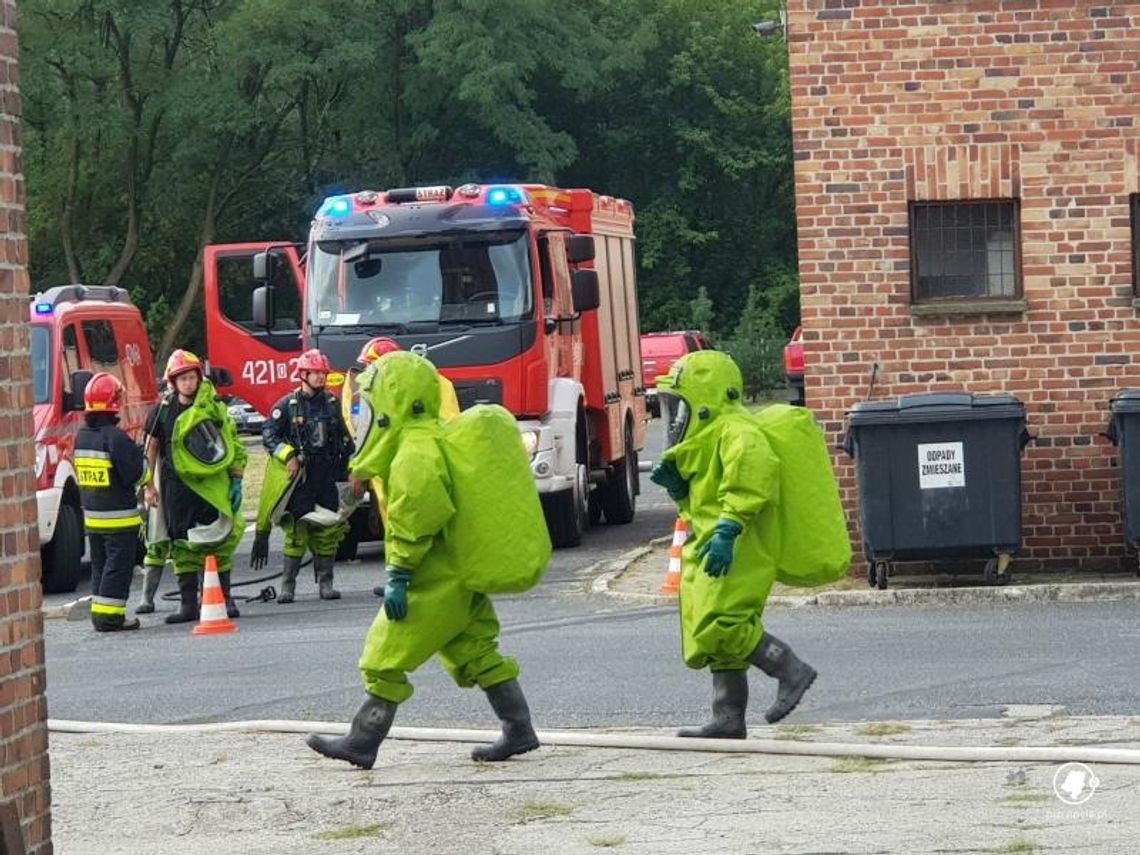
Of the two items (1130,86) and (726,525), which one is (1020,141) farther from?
(726,525)

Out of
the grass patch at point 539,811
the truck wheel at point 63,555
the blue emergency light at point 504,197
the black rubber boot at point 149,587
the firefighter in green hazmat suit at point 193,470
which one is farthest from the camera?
the blue emergency light at point 504,197

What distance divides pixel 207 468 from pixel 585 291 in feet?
17.1

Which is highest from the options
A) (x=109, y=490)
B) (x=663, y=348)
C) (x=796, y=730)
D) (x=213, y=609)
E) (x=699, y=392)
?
(x=699, y=392)

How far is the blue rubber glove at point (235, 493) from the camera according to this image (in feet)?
49.1

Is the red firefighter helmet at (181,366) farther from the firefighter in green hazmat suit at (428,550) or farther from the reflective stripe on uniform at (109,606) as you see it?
the firefighter in green hazmat suit at (428,550)

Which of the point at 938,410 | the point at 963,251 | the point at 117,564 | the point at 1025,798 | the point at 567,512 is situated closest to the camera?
the point at 1025,798

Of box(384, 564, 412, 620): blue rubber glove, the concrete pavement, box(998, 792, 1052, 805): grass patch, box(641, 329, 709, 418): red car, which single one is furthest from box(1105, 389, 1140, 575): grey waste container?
box(641, 329, 709, 418): red car

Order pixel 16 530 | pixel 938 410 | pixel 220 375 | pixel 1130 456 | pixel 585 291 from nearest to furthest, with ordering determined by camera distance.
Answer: pixel 16 530 → pixel 1130 456 → pixel 938 410 → pixel 585 291 → pixel 220 375

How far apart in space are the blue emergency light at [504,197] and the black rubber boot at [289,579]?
13.1 feet

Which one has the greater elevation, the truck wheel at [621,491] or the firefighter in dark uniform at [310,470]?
the firefighter in dark uniform at [310,470]

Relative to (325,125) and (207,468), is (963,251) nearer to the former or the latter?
(207,468)

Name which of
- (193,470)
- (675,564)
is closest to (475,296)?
(675,564)

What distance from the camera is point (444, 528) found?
8.73 meters

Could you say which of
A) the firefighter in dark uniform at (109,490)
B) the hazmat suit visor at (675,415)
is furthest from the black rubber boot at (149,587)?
the hazmat suit visor at (675,415)
